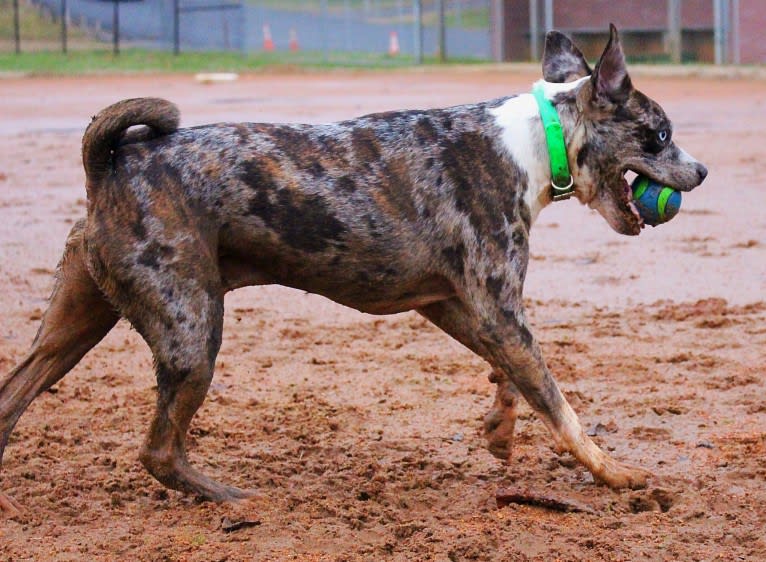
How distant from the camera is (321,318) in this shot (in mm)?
8273

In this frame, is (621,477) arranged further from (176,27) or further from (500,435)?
(176,27)

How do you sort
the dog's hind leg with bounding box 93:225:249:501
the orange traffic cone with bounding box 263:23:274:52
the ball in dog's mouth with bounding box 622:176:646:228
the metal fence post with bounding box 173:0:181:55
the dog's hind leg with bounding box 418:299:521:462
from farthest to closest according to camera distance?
1. the orange traffic cone with bounding box 263:23:274:52
2. the metal fence post with bounding box 173:0:181:55
3. the dog's hind leg with bounding box 418:299:521:462
4. the ball in dog's mouth with bounding box 622:176:646:228
5. the dog's hind leg with bounding box 93:225:249:501

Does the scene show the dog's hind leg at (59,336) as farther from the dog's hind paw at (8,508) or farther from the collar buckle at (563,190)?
the collar buckle at (563,190)

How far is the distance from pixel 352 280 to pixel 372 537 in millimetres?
1029

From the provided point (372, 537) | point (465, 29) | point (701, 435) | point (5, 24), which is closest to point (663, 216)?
point (701, 435)

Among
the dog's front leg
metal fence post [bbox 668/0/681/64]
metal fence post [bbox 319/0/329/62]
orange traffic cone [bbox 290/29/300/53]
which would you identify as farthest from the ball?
orange traffic cone [bbox 290/29/300/53]

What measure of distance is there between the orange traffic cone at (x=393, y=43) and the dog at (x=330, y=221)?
100 feet

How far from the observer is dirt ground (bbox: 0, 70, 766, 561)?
478 cm

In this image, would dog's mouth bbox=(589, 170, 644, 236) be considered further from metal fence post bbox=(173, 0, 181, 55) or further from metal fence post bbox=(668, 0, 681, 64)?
metal fence post bbox=(173, 0, 181, 55)

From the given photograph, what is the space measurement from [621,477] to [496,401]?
0.72 meters

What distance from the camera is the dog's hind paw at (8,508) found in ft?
16.6

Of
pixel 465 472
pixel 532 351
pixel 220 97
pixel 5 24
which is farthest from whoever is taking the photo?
pixel 5 24

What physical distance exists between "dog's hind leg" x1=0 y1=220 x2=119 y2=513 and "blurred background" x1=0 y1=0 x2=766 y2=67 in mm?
23953

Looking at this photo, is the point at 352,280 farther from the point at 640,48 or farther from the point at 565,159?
the point at 640,48
